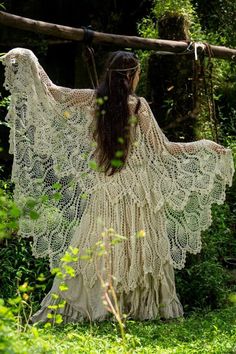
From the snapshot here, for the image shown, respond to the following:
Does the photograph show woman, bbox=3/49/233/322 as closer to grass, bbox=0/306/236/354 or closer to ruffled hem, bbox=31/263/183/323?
ruffled hem, bbox=31/263/183/323

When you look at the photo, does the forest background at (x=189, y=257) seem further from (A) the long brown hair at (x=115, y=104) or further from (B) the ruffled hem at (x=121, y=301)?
(A) the long brown hair at (x=115, y=104)

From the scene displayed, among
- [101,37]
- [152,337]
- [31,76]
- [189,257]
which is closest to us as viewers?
[152,337]

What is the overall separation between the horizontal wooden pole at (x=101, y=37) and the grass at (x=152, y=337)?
1.82m

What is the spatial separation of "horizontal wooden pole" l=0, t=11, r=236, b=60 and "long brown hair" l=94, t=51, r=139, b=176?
1.31ft

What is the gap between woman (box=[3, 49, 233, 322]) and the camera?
198 inches

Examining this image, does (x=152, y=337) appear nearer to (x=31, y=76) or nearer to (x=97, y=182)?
(x=97, y=182)

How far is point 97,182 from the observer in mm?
5094

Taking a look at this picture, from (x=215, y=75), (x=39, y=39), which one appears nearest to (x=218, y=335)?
(x=215, y=75)

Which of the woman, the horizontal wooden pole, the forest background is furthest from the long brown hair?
the forest background

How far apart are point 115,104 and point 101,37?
0.63 metres

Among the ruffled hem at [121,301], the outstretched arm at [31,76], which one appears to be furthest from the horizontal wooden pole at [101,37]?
the ruffled hem at [121,301]

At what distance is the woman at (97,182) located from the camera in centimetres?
502

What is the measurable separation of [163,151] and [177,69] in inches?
53.6

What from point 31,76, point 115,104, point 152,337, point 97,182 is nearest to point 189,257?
point 97,182
